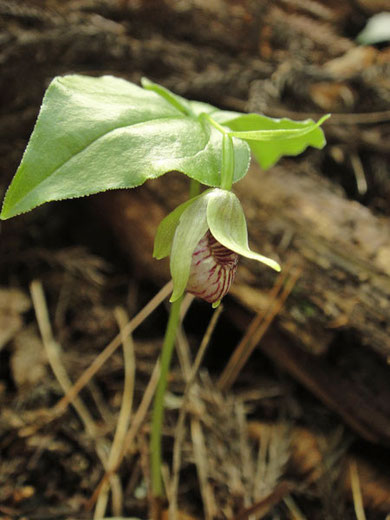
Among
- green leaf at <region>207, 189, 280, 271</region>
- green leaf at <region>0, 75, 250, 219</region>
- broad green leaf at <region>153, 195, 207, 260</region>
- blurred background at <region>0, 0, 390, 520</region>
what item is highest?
green leaf at <region>0, 75, 250, 219</region>

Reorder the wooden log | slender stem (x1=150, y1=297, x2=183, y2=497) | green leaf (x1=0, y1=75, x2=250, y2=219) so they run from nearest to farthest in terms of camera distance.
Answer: green leaf (x1=0, y1=75, x2=250, y2=219), slender stem (x1=150, y1=297, x2=183, y2=497), the wooden log

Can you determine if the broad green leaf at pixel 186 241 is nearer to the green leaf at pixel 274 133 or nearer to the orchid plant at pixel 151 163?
the orchid plant at pixel 151 163

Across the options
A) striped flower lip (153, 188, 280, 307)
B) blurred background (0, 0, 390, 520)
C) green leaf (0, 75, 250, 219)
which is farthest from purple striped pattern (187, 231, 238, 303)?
blurred background (0, 0, 390, 520)

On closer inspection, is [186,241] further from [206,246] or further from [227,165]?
[227,165]

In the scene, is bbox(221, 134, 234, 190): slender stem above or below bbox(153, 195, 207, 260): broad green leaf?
above

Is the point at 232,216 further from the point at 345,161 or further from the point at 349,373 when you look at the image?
the point at 345,161

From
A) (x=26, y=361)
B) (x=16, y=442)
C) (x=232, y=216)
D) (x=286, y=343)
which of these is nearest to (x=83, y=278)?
(x=26, y=361)

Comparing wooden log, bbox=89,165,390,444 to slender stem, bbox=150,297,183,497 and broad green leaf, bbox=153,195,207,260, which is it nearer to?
slender stem, bbox=150,297,183,497

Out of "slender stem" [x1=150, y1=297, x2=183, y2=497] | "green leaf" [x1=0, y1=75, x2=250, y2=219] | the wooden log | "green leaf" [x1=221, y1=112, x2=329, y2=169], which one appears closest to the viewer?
"green leaf" [x1=0, y1=75, x2=250, y2=219]
